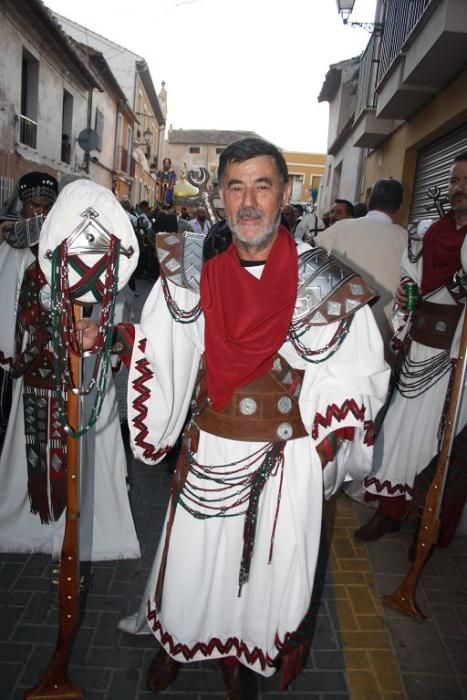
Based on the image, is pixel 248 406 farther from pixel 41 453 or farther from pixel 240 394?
pixel 41 453

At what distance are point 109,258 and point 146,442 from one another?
2.54 ft

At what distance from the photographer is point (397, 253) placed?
4.45 meters

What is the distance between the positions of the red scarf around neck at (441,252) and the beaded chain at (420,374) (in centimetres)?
45

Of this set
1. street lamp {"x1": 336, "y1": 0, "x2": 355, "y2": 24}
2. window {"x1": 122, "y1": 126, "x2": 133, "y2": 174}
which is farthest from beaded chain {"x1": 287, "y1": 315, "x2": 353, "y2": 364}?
window {"x1": 122, "y1": 126, "x2": 133, "y2": 174}

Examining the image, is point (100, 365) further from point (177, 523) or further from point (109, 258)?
point (177, 523)

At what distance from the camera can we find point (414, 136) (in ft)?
30.2

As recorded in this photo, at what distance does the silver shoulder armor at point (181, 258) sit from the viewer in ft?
7.13

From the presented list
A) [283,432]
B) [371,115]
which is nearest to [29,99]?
[371,115]

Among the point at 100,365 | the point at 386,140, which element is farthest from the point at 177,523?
the point at 386,140

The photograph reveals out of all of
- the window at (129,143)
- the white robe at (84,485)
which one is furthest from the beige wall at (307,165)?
the white robe at (84,485)

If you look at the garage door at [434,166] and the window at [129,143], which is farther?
the window at [129,143]

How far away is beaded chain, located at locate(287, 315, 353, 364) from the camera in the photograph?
6.86 ft

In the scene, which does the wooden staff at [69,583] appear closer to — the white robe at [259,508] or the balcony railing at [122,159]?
the white robe at [259,508]

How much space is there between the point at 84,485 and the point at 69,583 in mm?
893
